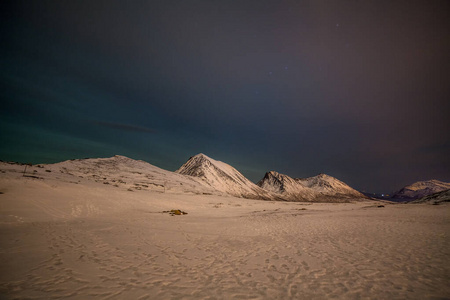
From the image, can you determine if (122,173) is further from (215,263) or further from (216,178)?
(215,263)

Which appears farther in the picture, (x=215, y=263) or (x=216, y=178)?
(x=216, y=178)

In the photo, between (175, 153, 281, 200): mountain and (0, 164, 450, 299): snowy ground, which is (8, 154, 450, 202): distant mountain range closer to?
(175, 153, 281, 200): mountain

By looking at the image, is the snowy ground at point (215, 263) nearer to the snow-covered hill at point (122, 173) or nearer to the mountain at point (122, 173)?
the snow-covered hill at point (122, 173)

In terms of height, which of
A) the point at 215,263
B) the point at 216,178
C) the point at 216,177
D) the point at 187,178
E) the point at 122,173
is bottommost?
the point at 215,263

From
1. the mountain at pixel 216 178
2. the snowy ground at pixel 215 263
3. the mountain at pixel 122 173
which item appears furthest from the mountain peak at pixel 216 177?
the snowy ground at pixel 215 263

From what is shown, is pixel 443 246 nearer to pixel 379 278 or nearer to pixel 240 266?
pixel 379 278

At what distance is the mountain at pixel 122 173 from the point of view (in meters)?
42.9

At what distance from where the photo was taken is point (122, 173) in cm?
5159

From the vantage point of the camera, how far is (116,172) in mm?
51344

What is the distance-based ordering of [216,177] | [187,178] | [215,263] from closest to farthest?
[215,263] < [187,178] < [216,177]

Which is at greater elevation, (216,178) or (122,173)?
(216,178)

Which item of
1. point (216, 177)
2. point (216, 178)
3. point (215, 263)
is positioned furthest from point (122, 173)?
point (215, 263)

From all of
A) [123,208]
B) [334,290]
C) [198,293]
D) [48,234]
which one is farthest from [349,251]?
[123,208]

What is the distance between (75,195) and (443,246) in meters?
34.3
